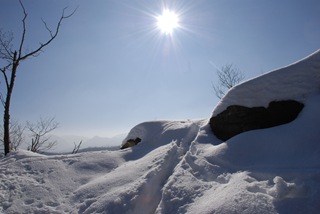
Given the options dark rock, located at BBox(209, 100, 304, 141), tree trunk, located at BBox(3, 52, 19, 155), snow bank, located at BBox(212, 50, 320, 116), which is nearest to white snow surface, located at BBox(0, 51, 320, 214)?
snow bank, located at BBox(212, 50, 320, 116)

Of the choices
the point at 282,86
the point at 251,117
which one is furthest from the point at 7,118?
the point at 282,86

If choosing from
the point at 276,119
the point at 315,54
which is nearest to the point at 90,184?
the point at 276,119

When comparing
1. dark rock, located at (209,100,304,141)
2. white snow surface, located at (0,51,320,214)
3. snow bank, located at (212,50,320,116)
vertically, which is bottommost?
white snow surface, located at (0,51,320,214)

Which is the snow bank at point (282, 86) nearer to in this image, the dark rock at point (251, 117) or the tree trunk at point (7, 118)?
the dark rock at point (251, 117)

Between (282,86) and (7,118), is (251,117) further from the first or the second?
(7,118)

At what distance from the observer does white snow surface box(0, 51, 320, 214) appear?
3.11 meters

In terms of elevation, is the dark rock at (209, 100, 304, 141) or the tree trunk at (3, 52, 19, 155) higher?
the tree trunk at (3, 52, 19, 155)

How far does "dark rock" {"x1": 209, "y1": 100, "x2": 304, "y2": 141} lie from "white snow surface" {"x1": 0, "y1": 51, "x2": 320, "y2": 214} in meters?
0.18

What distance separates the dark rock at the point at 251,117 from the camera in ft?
18.4

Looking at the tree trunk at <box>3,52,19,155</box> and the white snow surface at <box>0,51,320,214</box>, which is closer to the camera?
the white snow surface at <box>0,51,320,214</box>

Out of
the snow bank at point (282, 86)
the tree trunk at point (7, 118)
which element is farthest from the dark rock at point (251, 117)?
the tree trunk at point (7, 118)

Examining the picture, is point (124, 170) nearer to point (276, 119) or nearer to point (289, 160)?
point (289, 160)

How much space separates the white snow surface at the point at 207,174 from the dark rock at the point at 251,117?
184 mm

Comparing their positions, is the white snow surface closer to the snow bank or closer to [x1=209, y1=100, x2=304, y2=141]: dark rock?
the snow bank
